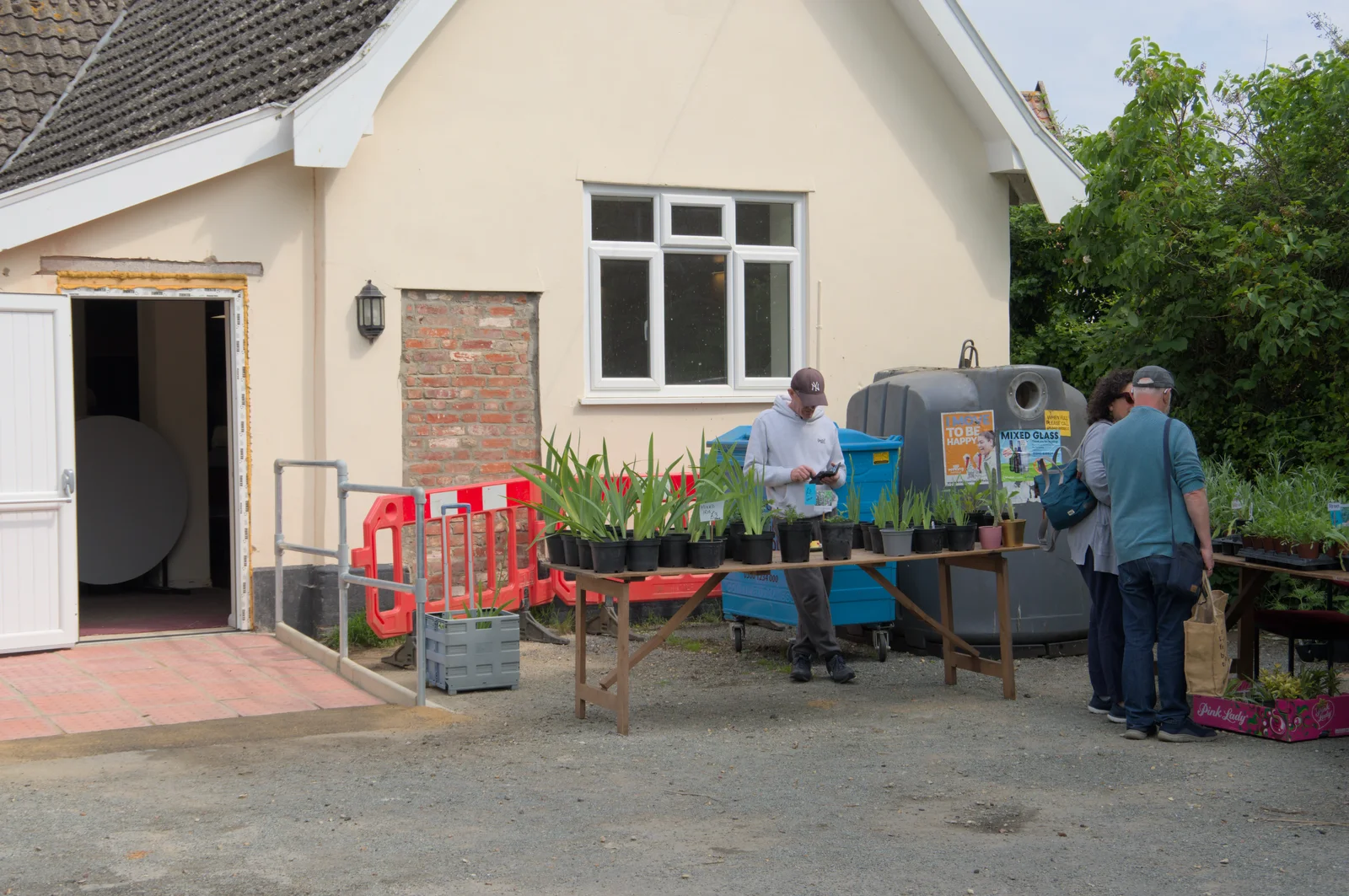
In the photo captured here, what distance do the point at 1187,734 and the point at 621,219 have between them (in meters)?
5.73

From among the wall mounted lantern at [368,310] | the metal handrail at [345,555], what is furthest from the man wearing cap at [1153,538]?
the wall mounted lantern at [368,310]

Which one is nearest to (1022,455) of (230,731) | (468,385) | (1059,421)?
(1059,421)

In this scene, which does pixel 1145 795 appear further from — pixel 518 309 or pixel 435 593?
pixel 518 309

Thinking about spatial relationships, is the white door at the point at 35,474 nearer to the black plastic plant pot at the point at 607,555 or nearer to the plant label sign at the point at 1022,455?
the black plastic plant pot at the point at 607,555

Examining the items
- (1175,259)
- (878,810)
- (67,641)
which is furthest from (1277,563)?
(67,641)

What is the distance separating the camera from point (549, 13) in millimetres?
10703

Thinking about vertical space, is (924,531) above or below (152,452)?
below

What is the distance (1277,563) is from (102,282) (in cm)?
705

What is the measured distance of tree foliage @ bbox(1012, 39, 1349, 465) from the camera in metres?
9.86

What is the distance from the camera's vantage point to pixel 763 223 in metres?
11.6

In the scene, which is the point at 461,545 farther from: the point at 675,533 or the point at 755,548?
the point at 755,548

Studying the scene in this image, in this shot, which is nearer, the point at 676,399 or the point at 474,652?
the point at 474,652

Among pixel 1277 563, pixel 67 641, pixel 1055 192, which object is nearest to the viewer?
pixel 1277 563

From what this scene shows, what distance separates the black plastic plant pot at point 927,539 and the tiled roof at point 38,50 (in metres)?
7.55
